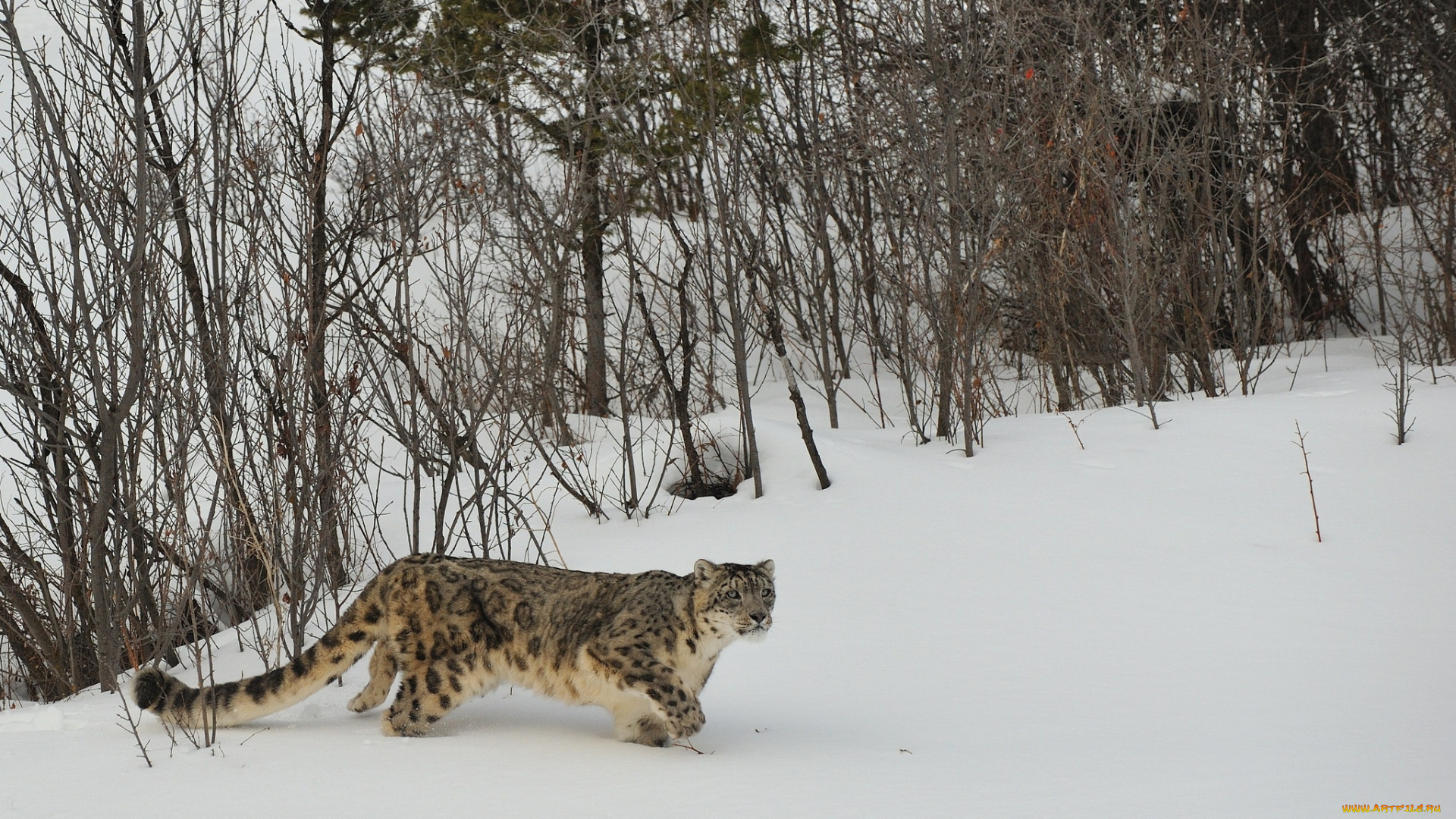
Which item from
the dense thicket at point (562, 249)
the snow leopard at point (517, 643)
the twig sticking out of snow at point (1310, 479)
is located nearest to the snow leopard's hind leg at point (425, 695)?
the snow leopard at point (517, 643)

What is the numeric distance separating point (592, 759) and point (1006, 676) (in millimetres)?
2449

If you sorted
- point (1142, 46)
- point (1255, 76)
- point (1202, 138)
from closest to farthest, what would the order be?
point (1202, 138) → point (1142, 46) → point (1255, 76)

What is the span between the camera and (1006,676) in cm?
633

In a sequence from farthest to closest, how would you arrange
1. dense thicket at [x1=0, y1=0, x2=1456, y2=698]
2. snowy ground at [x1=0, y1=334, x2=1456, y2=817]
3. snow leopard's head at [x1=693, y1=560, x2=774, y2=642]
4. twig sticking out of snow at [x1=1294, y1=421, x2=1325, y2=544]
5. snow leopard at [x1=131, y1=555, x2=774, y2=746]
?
twig sticking out of snow at [x1=1294, y1=421, x2=1325, y2=544] → dense thicket at [x1=0, y1=0, x2=1456, y2=698] → snow leopard at [x1=131, y1=555, x2=774, y2=746] → snow leopard's head at [x1=693, y1=560, x2=774, y2=642] → snowy ground at [x1=0, y1=334, x2=1456, y2=817]

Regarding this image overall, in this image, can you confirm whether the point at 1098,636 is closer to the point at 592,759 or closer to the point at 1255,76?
the point at 592,759

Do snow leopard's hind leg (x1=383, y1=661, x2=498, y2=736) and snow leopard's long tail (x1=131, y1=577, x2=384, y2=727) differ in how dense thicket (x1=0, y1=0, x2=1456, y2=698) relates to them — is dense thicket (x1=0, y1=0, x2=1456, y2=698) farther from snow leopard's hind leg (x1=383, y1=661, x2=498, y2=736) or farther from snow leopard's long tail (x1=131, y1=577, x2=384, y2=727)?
snow leopard's hind leg (x1=383, y1=661, x2=498, y2=736)

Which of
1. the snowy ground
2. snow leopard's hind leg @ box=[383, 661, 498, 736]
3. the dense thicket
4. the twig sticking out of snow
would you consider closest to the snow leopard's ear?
the snowy ground

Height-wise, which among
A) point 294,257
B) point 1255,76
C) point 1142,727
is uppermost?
point 1255,76

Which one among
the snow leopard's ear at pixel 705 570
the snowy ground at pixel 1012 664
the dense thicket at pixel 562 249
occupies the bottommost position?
the snowy ground at pixel 1012 664

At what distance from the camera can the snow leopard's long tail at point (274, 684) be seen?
529 cm

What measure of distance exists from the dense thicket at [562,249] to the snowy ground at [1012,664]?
0.75m

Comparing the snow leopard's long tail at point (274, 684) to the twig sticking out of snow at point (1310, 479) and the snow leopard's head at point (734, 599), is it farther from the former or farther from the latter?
the twig sticking out of snow at point (1310, 479)

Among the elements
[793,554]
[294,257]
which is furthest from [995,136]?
[294,257]

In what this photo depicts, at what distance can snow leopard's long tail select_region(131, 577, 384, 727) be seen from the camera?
5289 millimetres
